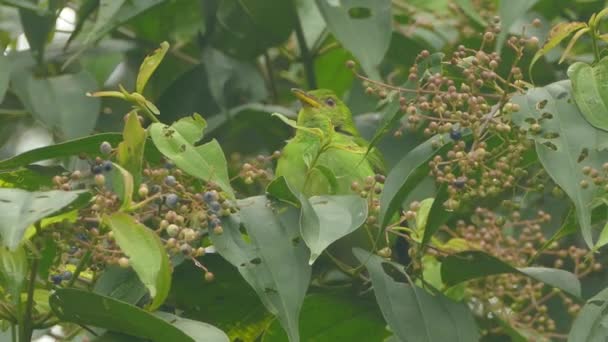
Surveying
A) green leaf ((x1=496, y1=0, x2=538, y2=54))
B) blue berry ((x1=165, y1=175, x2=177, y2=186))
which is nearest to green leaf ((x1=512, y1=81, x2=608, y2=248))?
green leaf ((x1=496, y1=0, x2=538, y2=54))

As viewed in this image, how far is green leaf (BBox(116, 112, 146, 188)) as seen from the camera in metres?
1.59

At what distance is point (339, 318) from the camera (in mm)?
1993

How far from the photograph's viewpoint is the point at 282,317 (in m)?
1.64

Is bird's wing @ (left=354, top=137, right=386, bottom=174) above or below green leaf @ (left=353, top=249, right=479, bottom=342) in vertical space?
below

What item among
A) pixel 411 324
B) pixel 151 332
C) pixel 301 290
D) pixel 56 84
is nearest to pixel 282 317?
pixel 301 290

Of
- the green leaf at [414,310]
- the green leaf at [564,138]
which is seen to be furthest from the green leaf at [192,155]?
the green leaf at [564,138]

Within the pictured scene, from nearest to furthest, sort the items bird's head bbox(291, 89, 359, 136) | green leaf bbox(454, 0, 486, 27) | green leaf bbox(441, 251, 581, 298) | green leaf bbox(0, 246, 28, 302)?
green leaf bbox(0, 246, 28, 302) < green leaf bbox(441, 251, 581, 298) < green leaf bbox(454, 0, 486, 27) < bird's head bbox(291, 89, 359, 136)

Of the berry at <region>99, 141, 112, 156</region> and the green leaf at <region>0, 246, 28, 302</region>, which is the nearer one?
the green leaf at <region>0, 246, 28, 302</region>

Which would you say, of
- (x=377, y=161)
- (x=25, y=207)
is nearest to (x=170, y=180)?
(x=25, y=207)

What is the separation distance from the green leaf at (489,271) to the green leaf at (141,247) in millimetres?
604

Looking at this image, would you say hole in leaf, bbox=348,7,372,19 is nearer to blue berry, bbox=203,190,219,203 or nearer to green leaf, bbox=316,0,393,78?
green leaf, bbox=316,0,393,78

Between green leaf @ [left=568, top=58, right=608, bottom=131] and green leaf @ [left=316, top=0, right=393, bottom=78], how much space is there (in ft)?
2.25

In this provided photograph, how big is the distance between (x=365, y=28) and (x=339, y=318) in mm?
662

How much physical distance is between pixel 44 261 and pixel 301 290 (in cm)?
40
